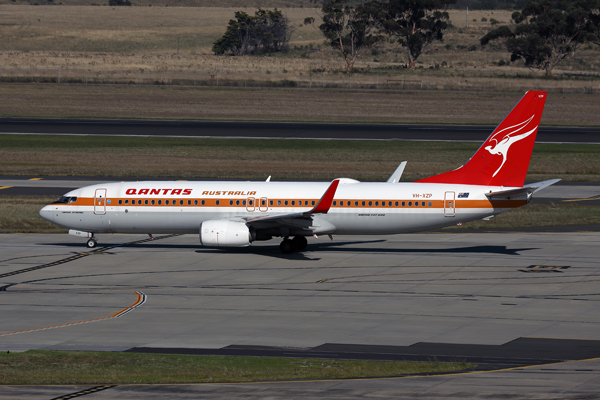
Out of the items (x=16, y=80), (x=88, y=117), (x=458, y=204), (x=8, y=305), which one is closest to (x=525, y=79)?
(x=88, y=117)

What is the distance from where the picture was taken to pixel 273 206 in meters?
44.7

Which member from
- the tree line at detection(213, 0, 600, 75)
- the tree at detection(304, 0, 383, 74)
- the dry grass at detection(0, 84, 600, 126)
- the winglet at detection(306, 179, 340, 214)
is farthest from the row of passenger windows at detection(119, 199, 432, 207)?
the tree at detection(304, 0, 383, 74)

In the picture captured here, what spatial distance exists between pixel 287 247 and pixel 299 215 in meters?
3.60

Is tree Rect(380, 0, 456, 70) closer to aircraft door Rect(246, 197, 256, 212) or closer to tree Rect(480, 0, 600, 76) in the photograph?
tree Rect(480, 0, 600, 76)

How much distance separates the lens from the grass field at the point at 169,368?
78.3 feet

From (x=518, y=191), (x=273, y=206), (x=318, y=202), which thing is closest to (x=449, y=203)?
(x=518, y=191)

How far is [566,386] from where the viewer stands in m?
22.9

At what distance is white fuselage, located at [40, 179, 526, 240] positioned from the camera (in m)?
43.7

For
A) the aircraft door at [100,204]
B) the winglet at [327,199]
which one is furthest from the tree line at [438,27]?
the winglet at [327,199]

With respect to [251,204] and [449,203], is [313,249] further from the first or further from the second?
[449,203]

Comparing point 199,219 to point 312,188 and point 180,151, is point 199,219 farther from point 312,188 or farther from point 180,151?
point 180,151

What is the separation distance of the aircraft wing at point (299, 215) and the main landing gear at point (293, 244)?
203 cm

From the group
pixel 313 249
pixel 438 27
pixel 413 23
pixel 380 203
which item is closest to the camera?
pixel 380 203

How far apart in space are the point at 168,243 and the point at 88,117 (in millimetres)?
66416
